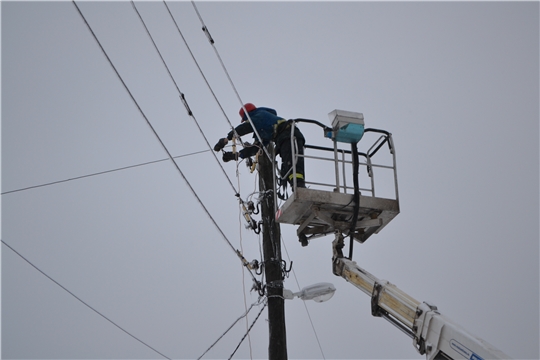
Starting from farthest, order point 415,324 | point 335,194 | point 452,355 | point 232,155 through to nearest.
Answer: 1. point 232,155
2. point 335,194
3. point 415,324
4. point 452,355

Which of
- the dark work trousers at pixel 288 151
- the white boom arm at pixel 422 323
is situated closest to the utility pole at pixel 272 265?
the dark work trousers at pixel 288 151

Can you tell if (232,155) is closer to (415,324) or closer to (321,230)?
(321,230)

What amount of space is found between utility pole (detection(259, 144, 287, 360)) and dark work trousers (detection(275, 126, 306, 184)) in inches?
7.4

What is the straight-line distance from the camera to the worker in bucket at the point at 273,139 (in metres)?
8.16

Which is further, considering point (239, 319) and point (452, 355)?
point (239, 319)

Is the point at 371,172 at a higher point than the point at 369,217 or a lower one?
higher

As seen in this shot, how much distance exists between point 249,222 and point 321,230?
105 centimetres

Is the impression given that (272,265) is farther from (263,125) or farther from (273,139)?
(263,125)

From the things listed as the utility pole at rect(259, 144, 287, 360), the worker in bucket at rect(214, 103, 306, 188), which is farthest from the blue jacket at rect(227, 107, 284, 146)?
the utility pole at rect(259, 144, 287, 360)

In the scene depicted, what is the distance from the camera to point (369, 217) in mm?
7816

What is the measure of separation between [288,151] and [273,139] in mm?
497

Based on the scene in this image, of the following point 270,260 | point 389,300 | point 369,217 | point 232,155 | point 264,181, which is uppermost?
point 232,155

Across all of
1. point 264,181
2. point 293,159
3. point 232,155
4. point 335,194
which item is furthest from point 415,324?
point 232,155

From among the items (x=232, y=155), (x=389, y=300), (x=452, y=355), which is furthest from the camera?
(x=232, y=155)
